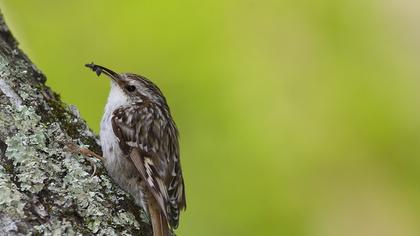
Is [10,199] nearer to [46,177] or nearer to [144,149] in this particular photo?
[46,177]

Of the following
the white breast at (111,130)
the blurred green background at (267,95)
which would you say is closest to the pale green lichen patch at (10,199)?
the white breast at (111,130)

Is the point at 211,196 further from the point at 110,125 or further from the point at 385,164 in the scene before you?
the point at 110,125

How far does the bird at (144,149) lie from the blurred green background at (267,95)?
1.51m

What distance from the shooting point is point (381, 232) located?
545 cm

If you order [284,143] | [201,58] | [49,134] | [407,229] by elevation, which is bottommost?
[407,229]

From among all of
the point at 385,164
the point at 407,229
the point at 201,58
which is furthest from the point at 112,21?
the point at 407,229

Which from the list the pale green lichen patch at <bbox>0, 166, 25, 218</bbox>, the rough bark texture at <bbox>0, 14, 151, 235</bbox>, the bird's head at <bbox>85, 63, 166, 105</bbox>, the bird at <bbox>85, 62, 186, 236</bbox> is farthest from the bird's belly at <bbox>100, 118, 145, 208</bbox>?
the pale green lichen patch at <bbox>0, 166, 25, 218</bbox>

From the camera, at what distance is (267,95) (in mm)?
5621

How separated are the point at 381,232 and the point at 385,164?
18.3 inches

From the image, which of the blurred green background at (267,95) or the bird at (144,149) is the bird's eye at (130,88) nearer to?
the bird at (144,149)

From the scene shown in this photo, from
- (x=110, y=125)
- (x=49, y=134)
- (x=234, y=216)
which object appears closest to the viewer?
(x=49, y=134)

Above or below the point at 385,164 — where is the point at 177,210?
below

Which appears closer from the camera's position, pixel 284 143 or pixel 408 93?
pixel 284 143

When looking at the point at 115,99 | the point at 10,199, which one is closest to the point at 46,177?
the point at 10,199
